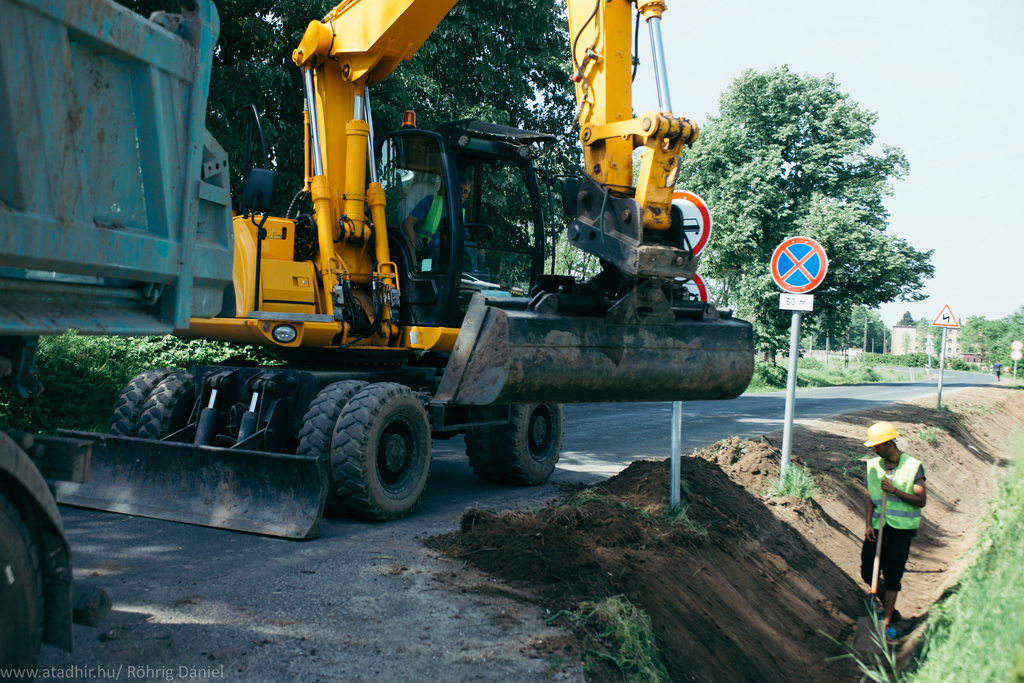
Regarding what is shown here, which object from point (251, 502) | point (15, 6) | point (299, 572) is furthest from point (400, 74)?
point (15, 6)

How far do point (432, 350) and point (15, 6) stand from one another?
5185 mm

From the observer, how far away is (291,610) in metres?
4.11

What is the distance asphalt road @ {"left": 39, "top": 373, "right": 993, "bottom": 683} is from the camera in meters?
3.46

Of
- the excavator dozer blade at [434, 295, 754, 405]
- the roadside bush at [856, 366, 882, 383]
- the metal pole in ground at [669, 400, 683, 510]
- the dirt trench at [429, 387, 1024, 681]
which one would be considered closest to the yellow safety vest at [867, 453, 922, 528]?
the dirt trench at [429, 387, 1024, 681]

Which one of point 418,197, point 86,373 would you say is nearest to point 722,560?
point 418,197

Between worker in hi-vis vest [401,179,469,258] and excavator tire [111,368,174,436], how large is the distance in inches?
103

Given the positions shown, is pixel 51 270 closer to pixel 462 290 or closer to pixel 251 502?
pixel 251 502

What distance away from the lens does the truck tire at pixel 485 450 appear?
7.97 m

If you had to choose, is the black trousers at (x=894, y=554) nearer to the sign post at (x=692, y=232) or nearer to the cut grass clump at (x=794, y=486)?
the sign post at (x=692, y=232)

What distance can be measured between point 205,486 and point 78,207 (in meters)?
3.56

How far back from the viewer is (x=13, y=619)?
2.50 metres

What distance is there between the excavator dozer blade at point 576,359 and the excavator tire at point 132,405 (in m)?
3.60

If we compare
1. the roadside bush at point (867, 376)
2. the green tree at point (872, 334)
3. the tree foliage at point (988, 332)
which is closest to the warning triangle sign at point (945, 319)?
the roadside bush at point (867, 376)

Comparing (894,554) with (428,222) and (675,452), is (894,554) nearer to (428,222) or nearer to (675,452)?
(675,452)
